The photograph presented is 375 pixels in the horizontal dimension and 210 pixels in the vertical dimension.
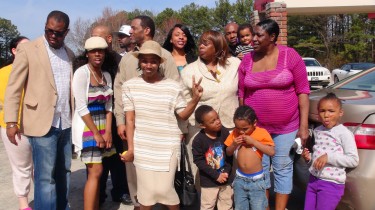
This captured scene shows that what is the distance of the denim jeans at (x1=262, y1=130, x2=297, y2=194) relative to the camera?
3.38 m

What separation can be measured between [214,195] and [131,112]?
3.45 feet

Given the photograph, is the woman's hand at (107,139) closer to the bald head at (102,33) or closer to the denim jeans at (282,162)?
the bald head at (102,33)

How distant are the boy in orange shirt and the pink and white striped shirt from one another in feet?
0.59

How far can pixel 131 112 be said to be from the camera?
319 centimetres

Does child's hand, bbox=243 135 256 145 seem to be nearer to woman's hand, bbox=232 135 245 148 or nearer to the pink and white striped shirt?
woman's hand, bbox=232 135 245 148

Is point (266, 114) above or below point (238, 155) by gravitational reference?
above

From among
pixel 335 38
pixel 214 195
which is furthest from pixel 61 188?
pixel 335 38

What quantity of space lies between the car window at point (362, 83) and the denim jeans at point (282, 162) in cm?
90

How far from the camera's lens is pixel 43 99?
332 centimetres

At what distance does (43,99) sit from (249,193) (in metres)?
1.90

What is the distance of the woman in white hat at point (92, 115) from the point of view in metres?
3.34

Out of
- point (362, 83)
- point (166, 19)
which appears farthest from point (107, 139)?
point (166, 19)

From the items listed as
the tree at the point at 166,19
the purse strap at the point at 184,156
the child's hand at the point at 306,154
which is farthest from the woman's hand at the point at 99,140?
the tree at the point at 166,19

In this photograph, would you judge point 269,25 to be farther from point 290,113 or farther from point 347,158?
point 347,158
